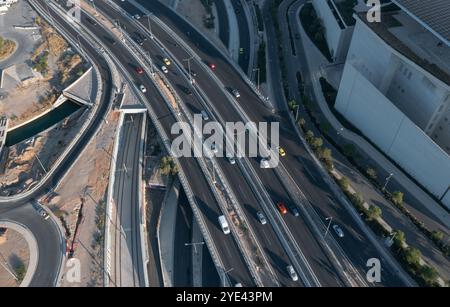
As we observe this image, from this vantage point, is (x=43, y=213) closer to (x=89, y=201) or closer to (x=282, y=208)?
(x=89, y=201)

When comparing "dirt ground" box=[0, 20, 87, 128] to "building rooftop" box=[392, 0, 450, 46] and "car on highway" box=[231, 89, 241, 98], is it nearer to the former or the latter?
"car on highway" box=[231, 89, 241, 98]

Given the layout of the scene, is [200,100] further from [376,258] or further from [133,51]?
[376,258]

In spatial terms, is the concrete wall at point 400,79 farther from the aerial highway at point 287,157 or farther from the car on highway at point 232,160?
the car on highway at point 232,160

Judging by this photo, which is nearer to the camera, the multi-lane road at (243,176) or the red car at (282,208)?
the multi-lane road at (243,176)

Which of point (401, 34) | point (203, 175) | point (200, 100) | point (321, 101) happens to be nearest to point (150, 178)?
point (203, 175)

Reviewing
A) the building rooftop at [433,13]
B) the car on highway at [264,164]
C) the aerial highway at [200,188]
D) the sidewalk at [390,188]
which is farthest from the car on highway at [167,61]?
the building rooftop at [433,13]

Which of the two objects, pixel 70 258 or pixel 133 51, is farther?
pixel 133 51
